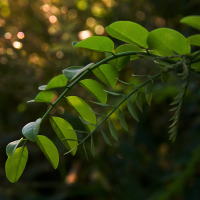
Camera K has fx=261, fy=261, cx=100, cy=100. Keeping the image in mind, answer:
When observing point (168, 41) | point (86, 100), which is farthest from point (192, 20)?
point (86, 100)

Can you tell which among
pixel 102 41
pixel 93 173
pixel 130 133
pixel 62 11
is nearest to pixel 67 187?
pixel 93 173

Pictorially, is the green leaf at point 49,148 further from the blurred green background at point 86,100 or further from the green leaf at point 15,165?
the blurred green background at point 86,100

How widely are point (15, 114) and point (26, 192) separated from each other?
433 millimetres

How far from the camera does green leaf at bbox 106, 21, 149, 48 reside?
286 mm

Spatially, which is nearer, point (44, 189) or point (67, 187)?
point (67, 187)

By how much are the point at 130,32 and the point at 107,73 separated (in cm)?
6

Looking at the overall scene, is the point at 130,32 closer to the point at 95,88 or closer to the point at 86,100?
the point at 95,88

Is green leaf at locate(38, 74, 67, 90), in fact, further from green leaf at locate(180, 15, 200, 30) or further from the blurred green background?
the blurred green background

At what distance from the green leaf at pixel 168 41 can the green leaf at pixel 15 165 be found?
0.19 metres

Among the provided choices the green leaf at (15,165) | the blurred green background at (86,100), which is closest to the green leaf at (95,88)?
the green leaf at (15,165)

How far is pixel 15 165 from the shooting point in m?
0.28

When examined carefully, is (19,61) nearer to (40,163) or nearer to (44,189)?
(40,163)

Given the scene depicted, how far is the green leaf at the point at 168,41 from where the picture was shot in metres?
0.28

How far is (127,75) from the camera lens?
1.55 m
